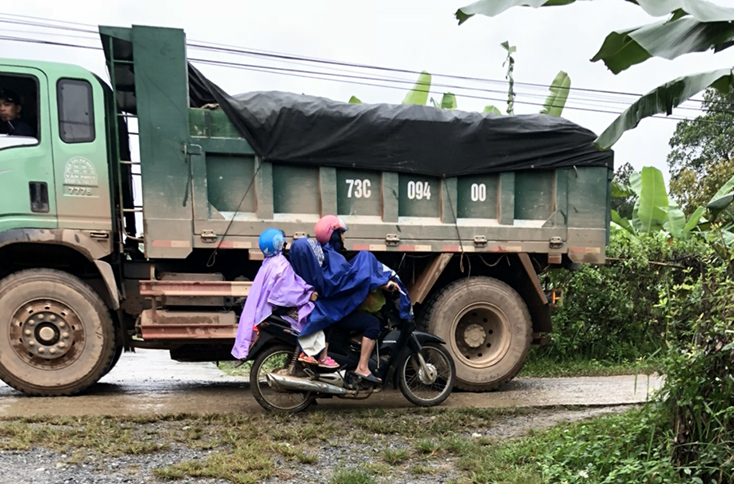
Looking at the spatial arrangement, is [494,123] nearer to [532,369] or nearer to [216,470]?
[532,369]

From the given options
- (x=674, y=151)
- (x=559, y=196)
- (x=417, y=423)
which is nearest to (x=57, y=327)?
(x=417, y=423)

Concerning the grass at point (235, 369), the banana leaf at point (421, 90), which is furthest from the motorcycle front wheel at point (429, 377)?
the banana leaf at point (421, 90)

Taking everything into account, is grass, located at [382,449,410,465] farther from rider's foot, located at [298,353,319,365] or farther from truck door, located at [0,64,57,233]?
truck door, located at [0,64,57,233]

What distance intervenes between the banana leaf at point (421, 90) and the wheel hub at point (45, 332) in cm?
592

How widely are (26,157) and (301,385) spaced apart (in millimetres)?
3159

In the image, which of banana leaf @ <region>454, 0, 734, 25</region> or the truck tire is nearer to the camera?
banana leaf @ <region>454, 0, 734, 25</region>

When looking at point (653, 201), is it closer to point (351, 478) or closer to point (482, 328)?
point (482, 328)

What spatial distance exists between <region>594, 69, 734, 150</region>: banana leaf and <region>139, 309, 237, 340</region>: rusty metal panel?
Result: 11.9 feet

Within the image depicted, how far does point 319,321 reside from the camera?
176 inches

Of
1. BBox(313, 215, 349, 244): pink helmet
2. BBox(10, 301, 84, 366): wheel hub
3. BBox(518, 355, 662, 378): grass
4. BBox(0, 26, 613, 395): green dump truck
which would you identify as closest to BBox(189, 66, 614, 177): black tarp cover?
BBox(0, 26, 613, 395): green dump truck

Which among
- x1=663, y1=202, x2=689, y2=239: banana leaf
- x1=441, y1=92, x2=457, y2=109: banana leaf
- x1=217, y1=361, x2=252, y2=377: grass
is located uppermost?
x1=441, y1=92, x2=457, y2=109: banana leaf

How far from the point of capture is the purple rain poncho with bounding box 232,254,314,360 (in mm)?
4516

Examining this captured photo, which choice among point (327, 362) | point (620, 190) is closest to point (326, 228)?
point (327, 362)

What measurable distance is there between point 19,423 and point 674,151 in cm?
3247
